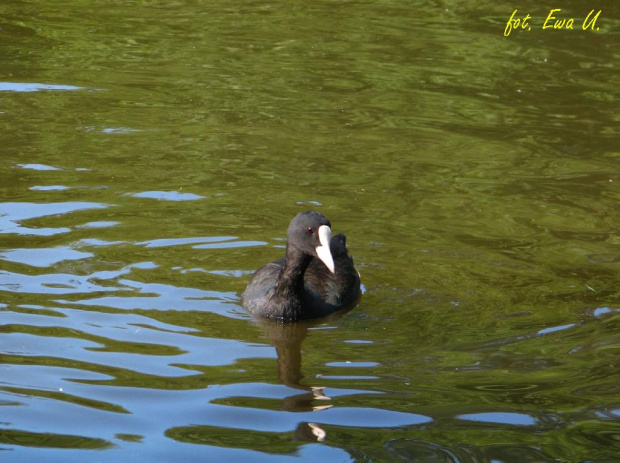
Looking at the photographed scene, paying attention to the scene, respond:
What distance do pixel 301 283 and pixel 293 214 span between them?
152 centimetres

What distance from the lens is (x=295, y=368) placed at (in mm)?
7234

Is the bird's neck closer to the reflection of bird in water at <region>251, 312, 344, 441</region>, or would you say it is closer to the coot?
the coot

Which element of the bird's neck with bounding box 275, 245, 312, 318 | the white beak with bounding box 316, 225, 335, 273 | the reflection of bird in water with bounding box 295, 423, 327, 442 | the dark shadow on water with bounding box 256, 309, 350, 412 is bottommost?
the dark shadow on water with bounding box 256, 309, 350, 412

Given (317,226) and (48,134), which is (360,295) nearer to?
(317,226)

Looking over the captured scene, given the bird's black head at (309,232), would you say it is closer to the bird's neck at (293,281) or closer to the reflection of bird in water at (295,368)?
the bird's neck at (293,281)

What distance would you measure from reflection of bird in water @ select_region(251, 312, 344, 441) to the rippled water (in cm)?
2

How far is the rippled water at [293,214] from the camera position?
251 inches

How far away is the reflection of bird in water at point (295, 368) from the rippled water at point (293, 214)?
21mm

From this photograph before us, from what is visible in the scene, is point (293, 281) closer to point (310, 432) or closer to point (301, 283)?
point (301, 283)

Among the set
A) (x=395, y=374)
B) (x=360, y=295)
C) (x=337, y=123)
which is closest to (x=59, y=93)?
(x=337, y=123)

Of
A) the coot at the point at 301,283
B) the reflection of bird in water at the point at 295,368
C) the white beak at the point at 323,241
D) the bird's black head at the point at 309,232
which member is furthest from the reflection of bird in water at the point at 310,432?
the bird's black head at the point at 309,232

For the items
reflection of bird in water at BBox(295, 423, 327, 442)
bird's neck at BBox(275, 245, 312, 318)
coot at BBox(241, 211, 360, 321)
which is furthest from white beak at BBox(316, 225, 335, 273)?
reflection of bird in water at BBox(295, 423, 327, 442)

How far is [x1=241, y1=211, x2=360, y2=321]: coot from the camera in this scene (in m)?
8.20

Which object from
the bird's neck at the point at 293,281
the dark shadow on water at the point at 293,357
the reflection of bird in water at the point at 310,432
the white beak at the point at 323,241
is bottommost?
the dark shadow on water at the point at 293,357
